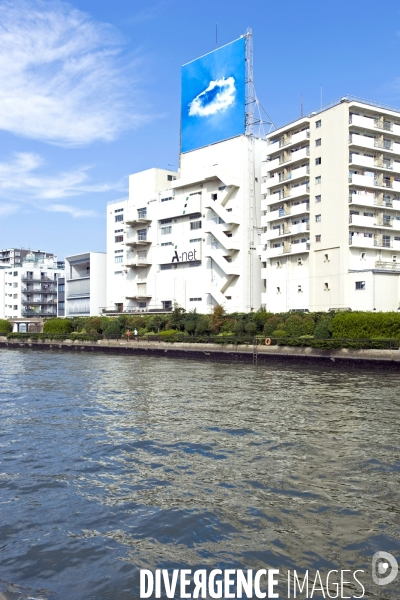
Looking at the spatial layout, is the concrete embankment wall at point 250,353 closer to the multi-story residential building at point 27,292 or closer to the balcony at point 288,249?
the balcony at point 288,249

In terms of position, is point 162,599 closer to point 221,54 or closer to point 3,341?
point 221,54

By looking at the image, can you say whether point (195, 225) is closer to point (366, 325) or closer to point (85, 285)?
point (85, 285)

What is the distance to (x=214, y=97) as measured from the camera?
71688 millimetres

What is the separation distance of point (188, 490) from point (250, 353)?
36640 millimetres

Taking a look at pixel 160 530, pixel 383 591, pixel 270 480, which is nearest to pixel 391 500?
pixel 270 480

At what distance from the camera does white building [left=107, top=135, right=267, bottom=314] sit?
67250mm

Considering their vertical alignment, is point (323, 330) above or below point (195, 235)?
below

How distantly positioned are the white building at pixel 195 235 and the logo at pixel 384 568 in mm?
58150

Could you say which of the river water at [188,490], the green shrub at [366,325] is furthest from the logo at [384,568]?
the green shrub at [366,325]

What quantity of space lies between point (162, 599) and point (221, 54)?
72.6m

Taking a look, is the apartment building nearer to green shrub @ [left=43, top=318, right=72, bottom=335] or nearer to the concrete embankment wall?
the concrete embankment wall

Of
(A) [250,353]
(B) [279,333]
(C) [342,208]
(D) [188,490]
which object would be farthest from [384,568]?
(C) [342,208]

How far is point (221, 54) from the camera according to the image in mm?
70500

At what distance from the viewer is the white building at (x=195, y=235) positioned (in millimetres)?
67250
